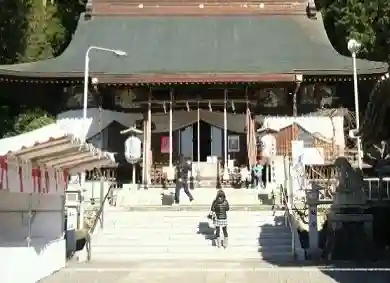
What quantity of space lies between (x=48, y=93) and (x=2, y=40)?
477cm

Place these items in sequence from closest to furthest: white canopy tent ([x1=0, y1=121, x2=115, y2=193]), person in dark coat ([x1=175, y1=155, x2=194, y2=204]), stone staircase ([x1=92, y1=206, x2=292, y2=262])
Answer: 1. white canopy tent ([x1=0, y1=121, x2=115, y2=193])
2. stone staircase ([x1=92, y1=206, x2=292, y2=262])
3. person in dark coat ([x1=175, y1=155, x2=194, y2=204])

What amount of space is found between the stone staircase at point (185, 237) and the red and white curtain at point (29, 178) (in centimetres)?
335

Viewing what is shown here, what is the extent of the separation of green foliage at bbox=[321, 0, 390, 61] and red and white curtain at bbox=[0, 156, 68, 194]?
21.8 m

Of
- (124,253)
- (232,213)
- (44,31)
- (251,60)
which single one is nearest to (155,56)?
(251,60)

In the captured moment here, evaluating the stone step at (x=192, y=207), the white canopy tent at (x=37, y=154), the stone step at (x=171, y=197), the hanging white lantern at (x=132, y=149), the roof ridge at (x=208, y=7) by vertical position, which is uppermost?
the roof ridge at (x=208, y=7)

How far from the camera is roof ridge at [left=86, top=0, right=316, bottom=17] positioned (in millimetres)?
34281

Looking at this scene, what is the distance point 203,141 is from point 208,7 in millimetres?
8256

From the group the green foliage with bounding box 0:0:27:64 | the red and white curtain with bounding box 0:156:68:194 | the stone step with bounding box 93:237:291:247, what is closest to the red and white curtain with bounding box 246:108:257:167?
the stone step with bounding box 93:237:291:247

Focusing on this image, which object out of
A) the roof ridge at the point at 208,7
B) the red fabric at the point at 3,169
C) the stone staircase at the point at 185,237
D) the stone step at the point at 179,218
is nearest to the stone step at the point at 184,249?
the stone staircase at the point at 185,237

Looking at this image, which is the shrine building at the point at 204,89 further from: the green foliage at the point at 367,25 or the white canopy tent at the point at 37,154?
the white canopy tent at the point at 37,154

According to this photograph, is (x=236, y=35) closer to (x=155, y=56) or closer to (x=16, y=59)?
(x=155, y=56)

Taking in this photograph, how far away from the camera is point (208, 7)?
34500mm

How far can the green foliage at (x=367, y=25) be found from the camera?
3130cm

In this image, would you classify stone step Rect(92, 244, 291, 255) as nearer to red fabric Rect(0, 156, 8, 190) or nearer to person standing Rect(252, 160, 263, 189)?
person standing Rect(252, 160, 263, 189)
